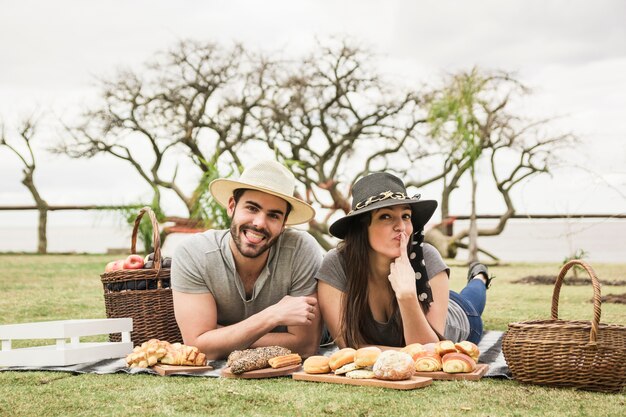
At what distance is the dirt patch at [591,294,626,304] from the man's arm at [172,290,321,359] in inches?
180

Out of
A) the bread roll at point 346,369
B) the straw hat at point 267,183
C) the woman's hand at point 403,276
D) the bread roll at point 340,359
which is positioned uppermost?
the straw hat at point 267,183

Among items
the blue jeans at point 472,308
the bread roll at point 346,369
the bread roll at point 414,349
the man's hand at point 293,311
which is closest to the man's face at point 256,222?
the man's hand at point 293,311

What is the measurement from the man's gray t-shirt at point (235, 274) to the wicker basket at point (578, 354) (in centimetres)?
117

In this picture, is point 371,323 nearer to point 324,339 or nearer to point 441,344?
point 441,344

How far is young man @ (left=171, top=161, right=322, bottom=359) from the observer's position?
11.7ft

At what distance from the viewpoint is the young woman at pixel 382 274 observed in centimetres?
349

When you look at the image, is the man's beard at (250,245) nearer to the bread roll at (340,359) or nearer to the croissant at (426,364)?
the bread roll at (340,359)

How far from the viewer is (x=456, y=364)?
322cm

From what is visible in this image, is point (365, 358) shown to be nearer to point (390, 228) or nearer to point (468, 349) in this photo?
point (468, 349)

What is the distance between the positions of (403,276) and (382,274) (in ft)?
0.87

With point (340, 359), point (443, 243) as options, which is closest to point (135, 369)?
point (340, 359)

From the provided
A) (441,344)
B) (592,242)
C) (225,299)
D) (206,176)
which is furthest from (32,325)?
(592,242)

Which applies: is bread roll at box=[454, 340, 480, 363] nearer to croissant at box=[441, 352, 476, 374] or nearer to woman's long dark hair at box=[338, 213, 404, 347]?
croissant at box=[441, 352, 476, 374]

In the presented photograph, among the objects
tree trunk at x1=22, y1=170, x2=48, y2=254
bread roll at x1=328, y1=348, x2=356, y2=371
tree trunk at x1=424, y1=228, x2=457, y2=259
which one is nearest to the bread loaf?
bread roll at x1=328, y1=348, x2=356, y2=371
